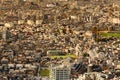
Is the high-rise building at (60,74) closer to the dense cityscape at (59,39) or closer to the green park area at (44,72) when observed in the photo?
the dense cityscape at (59,39)

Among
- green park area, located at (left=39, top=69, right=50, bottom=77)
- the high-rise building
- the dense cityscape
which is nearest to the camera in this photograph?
the high-rise building

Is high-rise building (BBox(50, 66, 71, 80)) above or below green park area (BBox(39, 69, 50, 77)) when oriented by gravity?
above

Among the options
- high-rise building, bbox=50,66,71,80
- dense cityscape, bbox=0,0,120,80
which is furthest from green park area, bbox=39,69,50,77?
high-rise building, bbox=50,66,71,80

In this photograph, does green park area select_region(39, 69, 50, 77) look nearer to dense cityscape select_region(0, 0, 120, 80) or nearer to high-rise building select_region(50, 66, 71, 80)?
dense cityscape select_region(0, 0, 120, 80)

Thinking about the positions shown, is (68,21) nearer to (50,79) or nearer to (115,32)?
(115,32)

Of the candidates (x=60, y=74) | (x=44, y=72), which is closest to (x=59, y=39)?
(x=44, y=72)

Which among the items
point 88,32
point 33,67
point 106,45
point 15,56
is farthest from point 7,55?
point 88,32

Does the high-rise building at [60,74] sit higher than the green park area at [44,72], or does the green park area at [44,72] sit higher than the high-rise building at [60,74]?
the high-rise building at [60,74]

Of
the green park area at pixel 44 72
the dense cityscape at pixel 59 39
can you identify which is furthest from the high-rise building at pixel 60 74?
the green park area at pixel 44 72
